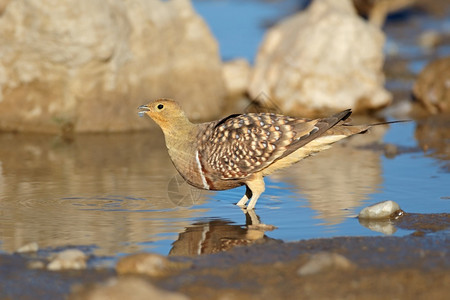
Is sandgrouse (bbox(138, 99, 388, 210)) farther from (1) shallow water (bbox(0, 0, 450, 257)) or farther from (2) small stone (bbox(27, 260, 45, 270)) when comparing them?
(2) small stone (bbox(27, 260, 45, 270))

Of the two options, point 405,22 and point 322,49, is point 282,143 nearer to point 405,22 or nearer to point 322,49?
point 322,49

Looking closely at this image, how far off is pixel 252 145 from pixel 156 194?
1452 mm

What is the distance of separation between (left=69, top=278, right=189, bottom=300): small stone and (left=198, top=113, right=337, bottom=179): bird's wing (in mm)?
2819

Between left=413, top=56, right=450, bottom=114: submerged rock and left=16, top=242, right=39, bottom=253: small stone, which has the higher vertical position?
left=413, top=56, right=450, bottom=114: submerged rock

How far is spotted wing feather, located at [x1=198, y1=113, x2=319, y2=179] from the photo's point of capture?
8.24 metres

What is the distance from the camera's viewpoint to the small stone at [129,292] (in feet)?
17.6

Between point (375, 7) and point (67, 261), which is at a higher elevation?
point (375, 7)

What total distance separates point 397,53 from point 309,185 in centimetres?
1028

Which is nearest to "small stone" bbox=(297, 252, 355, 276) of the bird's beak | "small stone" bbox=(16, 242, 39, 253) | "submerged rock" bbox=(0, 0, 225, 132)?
"small stone" bbox=(16, 242, 39, 253)

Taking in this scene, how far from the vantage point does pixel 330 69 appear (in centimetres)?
1430

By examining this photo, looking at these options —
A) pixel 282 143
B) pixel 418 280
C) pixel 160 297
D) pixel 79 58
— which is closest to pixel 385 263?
pixel 418 280

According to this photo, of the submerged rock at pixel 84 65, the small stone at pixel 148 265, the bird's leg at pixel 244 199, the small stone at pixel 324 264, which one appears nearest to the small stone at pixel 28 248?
the small stone at pixel 148 265

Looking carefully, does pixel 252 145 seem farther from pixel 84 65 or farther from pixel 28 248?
pixel 84 65

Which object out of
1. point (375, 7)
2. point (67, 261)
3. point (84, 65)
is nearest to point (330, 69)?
point (84, 65)
